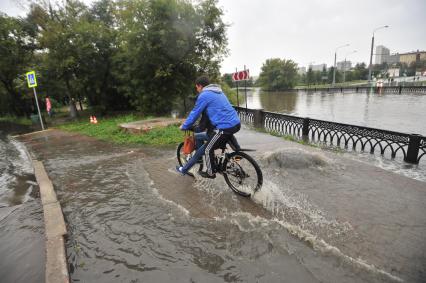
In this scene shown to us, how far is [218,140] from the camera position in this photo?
13.5 ft

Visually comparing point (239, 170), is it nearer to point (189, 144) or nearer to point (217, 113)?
point (217, 113)

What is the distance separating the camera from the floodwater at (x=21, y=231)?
2865mm

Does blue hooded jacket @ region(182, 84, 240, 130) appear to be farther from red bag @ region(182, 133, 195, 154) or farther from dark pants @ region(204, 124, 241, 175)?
red bag @ region(182, 133, 195, 154)

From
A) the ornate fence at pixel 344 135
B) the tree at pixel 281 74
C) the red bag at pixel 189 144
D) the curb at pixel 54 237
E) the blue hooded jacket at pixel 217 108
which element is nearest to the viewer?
the curb at pixel 54 237

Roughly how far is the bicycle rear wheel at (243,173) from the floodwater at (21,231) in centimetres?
291

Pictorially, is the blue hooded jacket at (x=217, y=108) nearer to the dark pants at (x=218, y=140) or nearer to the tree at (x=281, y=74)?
the dark pants at (x=218, y=140)

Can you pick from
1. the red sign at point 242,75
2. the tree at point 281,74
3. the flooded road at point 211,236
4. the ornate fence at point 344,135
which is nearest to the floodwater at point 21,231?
the flooded road at point 211,236

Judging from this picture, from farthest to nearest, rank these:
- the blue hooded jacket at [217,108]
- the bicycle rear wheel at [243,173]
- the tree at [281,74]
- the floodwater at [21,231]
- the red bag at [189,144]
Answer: the tree at [281,74]
the red bag at [189,144]
the bicycle rear wheel at [243,173]
the blue hooded jacket at [217,108]
the floodwater at [21,231]

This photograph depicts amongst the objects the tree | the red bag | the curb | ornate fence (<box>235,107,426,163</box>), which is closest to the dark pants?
the red bag

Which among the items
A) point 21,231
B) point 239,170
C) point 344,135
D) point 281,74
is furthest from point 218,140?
point 281,74

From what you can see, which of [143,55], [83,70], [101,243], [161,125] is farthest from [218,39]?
[101,243]

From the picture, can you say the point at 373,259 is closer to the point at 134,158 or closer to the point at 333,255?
the point at 333,255

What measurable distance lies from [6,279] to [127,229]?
1364 mm

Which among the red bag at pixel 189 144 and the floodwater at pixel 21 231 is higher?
the red bag at pixel 189 144
